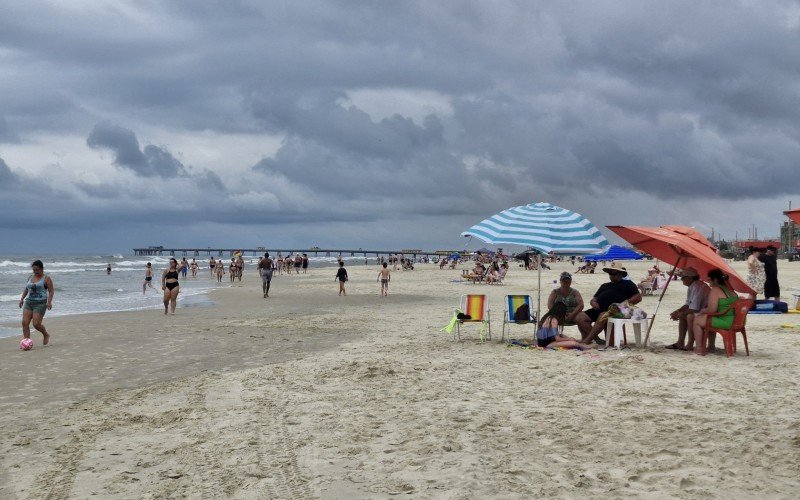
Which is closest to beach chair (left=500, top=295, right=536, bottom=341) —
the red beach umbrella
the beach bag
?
the beach bag

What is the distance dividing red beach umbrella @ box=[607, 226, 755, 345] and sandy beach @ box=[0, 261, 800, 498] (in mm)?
1142

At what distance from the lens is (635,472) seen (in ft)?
13.6

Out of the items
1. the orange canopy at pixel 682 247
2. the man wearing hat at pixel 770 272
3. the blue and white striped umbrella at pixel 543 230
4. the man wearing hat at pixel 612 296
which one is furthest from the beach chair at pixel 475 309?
the man wearing hat at pixel 770 272

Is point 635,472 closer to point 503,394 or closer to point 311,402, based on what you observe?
point 503,394

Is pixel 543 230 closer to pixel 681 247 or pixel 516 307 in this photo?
pixel 516 307

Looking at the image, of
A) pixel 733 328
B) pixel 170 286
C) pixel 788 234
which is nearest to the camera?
pixel 733 328

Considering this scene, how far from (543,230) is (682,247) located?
1.93 metres

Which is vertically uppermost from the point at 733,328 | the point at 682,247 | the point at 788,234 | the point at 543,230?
the point at 788,234

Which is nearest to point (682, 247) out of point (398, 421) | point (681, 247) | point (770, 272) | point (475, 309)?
point (681, 247)

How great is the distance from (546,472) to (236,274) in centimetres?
3509

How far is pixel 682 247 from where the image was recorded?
8172mm

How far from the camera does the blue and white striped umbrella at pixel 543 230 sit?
909 centimetres

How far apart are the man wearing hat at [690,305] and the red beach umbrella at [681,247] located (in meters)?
0.23

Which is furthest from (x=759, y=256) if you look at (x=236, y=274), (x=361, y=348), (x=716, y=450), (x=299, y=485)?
(x=236, y=274)
